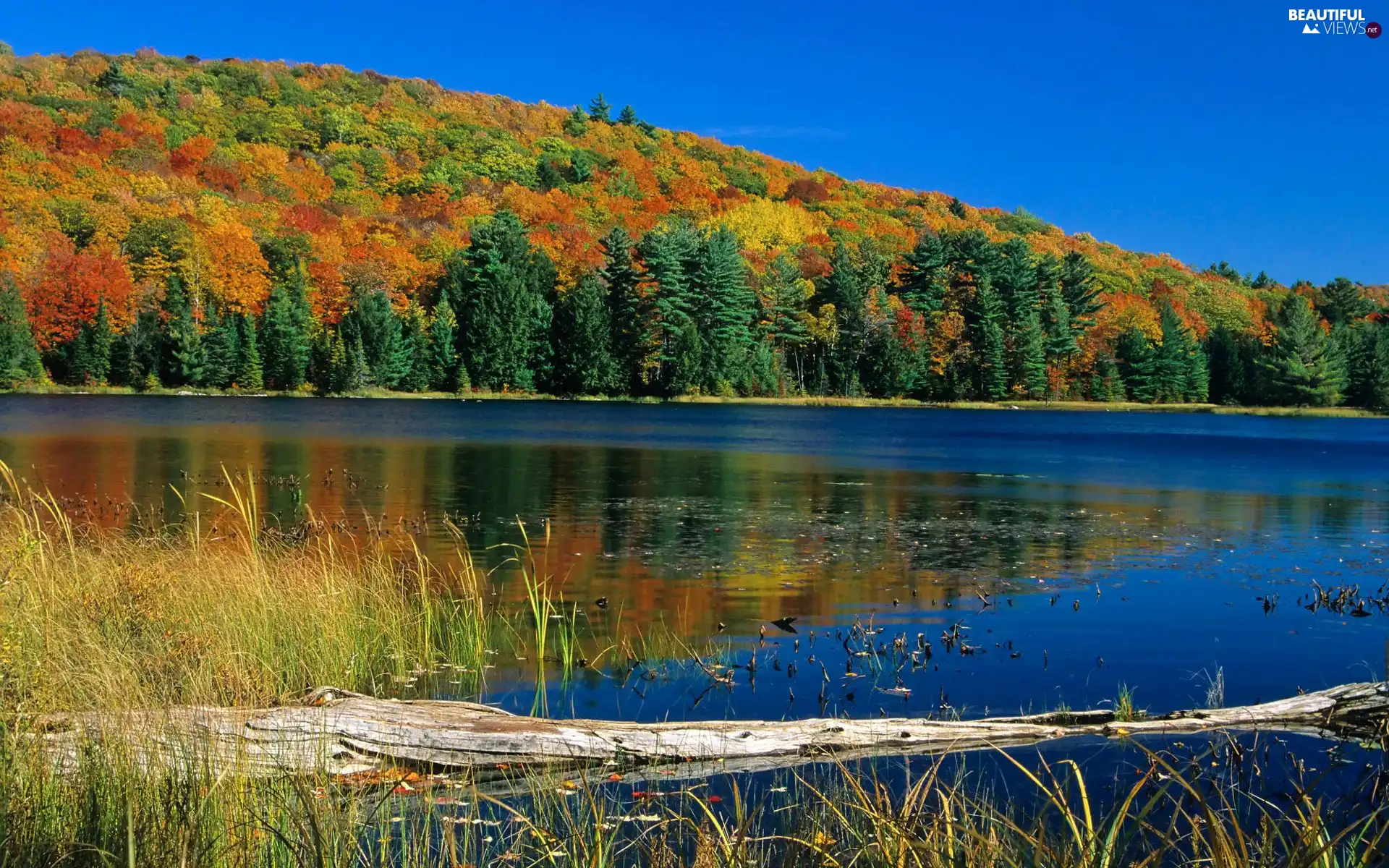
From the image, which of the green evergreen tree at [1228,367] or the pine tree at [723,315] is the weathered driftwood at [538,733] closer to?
the pine tree at [723,315]

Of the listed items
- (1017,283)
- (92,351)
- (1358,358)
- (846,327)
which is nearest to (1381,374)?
(1358,358)

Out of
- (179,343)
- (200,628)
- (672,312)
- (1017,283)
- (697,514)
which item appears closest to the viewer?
(200,628)

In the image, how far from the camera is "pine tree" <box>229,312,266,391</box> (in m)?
83.4

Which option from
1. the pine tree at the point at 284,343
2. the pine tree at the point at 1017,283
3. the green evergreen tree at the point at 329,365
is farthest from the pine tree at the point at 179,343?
the pine tree at the point at 1017,283

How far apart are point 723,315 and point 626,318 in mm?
7731

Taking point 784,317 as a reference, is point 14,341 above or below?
below

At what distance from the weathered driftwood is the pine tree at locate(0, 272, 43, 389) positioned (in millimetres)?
82122

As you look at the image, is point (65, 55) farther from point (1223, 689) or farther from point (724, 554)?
point (1223, 689)

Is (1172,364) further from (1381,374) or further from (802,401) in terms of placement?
(802,401)

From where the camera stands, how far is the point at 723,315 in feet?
299

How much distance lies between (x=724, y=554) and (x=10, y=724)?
12462 mm

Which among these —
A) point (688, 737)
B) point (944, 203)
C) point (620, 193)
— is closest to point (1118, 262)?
point (944, 203)

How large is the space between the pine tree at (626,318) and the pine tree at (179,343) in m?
30.2

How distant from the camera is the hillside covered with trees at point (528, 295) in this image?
84250 millimetres
